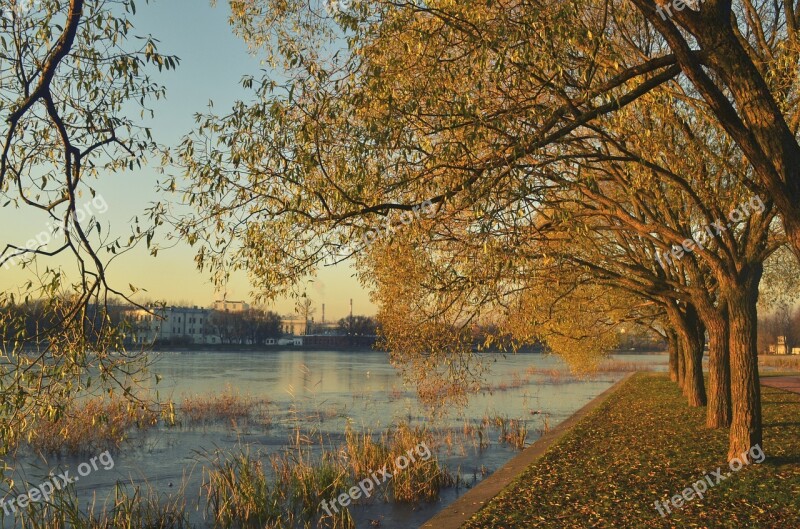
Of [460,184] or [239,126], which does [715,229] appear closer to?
[460,184]

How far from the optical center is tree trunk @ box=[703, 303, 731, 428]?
15.6m

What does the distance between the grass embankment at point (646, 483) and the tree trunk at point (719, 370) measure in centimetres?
55

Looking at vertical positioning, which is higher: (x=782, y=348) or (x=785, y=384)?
(x=785, y=384)

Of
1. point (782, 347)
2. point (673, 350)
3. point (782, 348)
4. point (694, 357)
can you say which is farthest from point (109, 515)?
point (782, 347)

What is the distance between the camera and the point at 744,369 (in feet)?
39.8

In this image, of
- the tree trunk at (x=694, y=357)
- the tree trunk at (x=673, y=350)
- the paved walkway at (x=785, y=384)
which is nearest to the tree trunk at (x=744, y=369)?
the tree trunk at (x=694, y=357)

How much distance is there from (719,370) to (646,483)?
690cm

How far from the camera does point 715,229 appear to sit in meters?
13.6

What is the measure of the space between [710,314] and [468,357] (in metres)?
5.68

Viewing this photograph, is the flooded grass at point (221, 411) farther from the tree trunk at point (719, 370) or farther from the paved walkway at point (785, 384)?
the paved walkway at point (785, 384)

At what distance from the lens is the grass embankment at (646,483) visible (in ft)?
28.0

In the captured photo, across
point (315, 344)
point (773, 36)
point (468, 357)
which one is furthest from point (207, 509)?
point (315, 344)

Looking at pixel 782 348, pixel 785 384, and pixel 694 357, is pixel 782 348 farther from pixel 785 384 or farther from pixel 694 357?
pixel 694 357

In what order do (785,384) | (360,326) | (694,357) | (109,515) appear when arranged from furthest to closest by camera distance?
(360,326)
(785,384)
(694,357)
(109,515)
